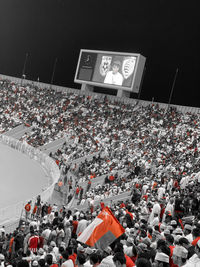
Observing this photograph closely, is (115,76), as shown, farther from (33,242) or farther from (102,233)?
(102,233)

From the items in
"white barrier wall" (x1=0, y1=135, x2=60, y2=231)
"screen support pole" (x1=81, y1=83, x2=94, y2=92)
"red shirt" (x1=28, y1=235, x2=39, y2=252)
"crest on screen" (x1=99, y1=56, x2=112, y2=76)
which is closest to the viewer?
"red shirt" (x1=28, y1=235, x2=39, y2=252)

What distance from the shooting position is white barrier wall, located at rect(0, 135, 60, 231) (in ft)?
50.2

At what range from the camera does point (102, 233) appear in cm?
686

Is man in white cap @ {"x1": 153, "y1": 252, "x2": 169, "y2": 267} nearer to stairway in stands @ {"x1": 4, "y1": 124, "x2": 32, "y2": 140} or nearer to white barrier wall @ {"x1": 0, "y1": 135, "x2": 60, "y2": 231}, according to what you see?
white barrier wall @ {"x1": 0, "y1": 135, "x2": 60, "y2": 231}

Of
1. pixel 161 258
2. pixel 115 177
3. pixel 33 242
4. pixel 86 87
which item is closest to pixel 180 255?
pixel 161 258

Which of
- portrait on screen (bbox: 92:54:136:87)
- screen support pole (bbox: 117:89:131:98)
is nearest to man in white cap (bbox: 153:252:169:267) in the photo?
portrait on screen (bbox: 92:54:136:87)

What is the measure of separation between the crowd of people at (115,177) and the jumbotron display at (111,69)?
2.29 meters

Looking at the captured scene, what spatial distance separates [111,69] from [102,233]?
113ft

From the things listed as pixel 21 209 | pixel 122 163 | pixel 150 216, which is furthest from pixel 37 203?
pixel 122 163

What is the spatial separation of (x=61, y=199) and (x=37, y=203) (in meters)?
4.85

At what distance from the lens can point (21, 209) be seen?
1616cm

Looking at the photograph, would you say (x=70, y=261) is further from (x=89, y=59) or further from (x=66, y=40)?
(x=66, y=40)

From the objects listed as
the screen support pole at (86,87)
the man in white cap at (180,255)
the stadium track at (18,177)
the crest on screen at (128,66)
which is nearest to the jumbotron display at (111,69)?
the crest on screen at (128,66)

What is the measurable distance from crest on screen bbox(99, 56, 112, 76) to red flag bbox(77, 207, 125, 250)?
113 ft
